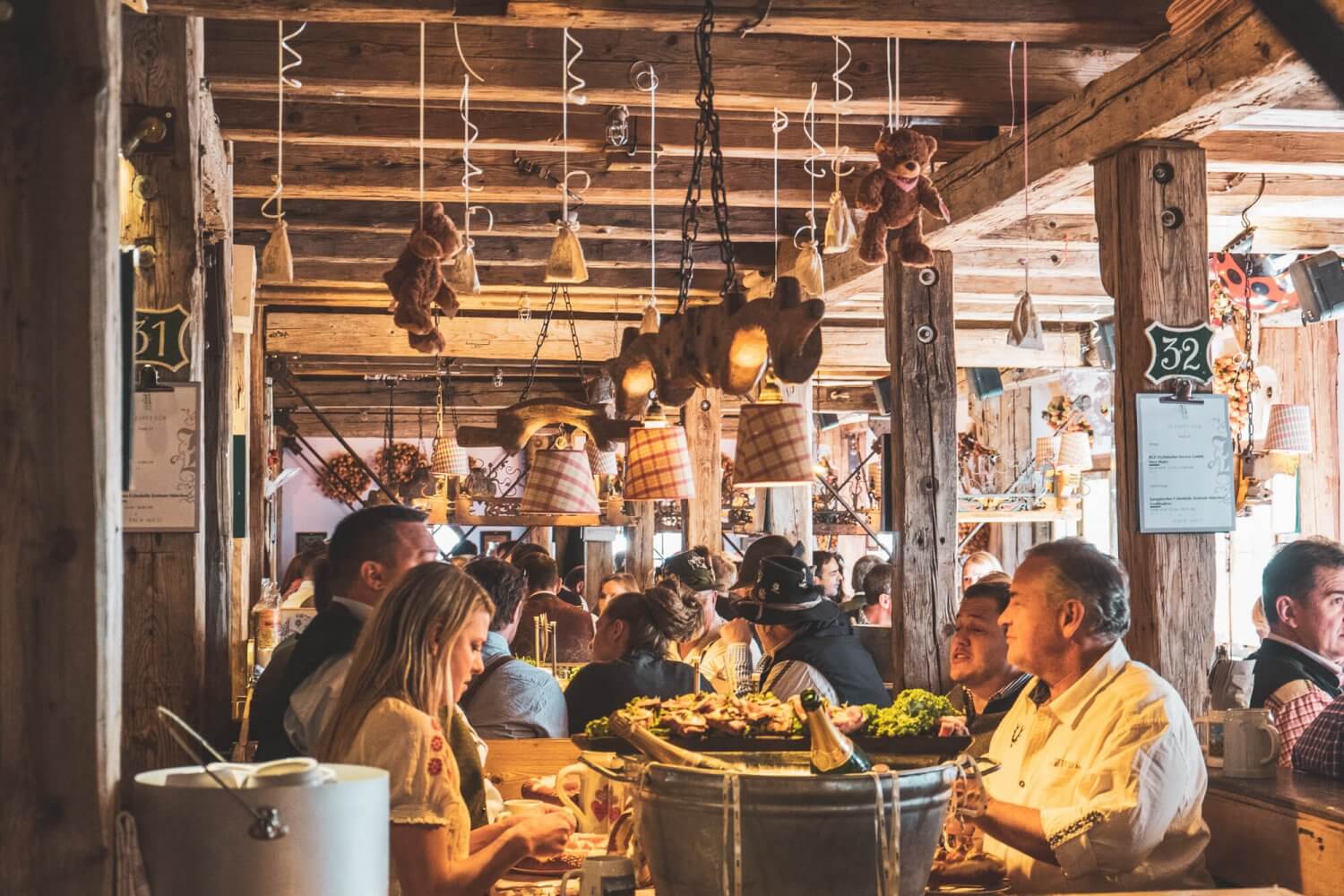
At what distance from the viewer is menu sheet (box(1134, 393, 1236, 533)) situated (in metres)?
4.18

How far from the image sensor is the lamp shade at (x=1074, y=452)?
11.1 m

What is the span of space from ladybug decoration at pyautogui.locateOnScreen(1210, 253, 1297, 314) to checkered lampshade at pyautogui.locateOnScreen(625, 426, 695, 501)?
10.2 feet

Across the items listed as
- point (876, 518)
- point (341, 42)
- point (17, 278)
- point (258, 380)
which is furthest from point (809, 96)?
point (876, 518)

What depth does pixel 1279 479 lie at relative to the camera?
1001 cm

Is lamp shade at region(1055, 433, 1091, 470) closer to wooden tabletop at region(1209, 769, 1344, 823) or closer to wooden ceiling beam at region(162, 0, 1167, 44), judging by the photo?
wooden ceiling beam at region(162, 0, 1167, 44)

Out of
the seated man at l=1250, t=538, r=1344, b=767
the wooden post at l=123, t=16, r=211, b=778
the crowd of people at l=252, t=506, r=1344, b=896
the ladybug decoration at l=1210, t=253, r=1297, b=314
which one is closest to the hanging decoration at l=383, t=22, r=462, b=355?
the wooden post at l=123, t=16, r=211, b=778

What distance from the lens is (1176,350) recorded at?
419cm

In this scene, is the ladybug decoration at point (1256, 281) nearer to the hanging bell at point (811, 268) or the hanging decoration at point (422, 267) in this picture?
the hanging bell at point (811, 268)

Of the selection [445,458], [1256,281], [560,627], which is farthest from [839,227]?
[445,458]

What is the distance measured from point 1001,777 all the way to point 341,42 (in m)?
3.09

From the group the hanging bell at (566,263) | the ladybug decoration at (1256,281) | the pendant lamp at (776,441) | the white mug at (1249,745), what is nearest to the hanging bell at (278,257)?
the hanging bell at (566,263)

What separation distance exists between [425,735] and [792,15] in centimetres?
229

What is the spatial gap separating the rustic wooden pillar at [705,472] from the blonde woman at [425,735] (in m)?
6.10

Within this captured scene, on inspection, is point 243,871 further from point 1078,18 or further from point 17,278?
point 1078,18
